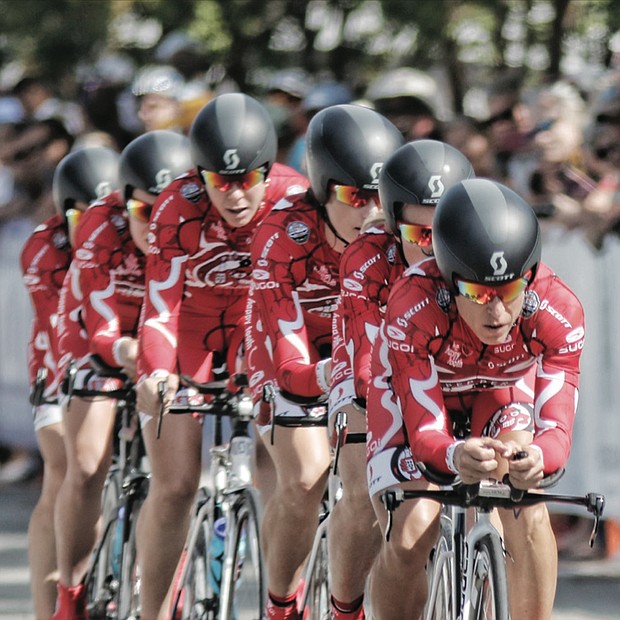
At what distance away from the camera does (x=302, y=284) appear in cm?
659

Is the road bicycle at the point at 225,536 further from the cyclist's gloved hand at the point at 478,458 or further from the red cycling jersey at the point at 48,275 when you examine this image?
the cyclist's gloved hand at the point at 478,458

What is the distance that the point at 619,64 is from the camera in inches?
380

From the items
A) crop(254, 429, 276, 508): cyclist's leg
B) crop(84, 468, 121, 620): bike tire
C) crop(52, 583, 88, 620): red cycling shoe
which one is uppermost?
crop(254, 429, 276, 508): cyclist's leg

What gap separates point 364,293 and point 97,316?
210 cm

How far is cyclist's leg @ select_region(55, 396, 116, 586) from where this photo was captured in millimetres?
7570

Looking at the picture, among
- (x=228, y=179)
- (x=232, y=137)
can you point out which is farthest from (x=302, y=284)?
(x=232, y=137)

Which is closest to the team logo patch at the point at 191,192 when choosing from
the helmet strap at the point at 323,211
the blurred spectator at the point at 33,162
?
the helmet strap at the point at 323,211

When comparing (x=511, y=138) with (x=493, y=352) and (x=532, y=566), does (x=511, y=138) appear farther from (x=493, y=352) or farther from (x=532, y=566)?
(x=532, y=566)

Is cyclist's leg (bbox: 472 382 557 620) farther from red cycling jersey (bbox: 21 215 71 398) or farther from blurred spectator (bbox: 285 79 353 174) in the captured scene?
blurred spectator (bbox: 285 79 353 174)

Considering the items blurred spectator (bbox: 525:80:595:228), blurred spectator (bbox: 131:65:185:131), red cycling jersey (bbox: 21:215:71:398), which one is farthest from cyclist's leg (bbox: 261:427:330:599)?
blurred spectator (bbox: 131:65:185:131)

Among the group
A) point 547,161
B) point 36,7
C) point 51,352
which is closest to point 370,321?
point 51,352

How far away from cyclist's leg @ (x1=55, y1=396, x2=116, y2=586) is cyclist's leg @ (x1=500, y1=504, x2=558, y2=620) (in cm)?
315

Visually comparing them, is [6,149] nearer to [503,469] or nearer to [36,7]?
[36,7]

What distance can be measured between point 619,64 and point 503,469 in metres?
5.17
